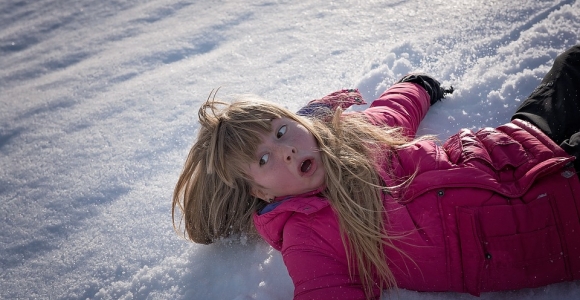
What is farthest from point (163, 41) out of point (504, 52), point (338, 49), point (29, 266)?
point (504, 52)

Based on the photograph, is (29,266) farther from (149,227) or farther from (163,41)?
(163,41)

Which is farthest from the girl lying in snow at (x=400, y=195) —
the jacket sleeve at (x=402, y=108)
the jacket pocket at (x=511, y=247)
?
the jacket sleeve at (x=402, y=108)

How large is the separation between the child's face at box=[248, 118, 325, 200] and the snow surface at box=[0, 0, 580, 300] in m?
0.35

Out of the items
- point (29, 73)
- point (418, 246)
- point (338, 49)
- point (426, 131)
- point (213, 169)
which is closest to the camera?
point (418, 246)

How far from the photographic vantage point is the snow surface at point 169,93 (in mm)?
1813

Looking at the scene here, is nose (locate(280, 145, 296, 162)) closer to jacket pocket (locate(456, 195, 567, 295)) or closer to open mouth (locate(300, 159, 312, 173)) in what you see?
open mouth (locate(300, 159, 312, 173))

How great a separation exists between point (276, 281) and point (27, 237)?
1166mm

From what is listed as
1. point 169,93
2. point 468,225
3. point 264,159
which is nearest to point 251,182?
point 264,159

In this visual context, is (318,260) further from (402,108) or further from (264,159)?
(402,108)

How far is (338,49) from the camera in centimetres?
283

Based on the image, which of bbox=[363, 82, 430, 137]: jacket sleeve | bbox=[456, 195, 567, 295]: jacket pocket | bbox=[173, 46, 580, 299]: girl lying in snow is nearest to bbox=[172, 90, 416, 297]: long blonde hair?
bbox=[173, 46, 580, 299]: girl lying in snow

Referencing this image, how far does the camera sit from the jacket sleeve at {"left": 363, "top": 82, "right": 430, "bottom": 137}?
6.48 feet

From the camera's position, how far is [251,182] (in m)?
1.60

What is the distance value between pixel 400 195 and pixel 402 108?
1.93ft
